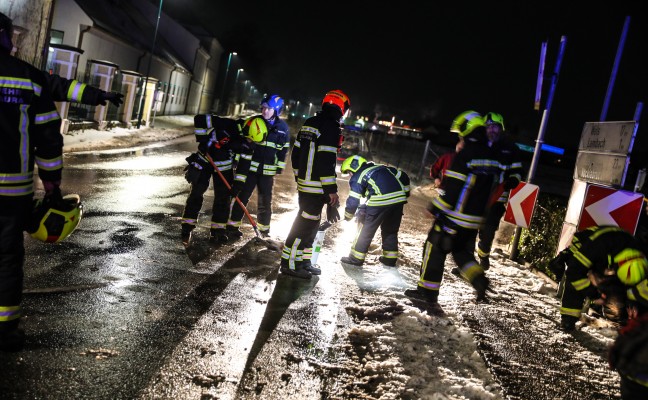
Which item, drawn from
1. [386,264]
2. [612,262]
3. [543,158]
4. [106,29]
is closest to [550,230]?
[386,264]

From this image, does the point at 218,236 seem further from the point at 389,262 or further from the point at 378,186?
the point at 389,262

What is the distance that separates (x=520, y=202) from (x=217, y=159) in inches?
195

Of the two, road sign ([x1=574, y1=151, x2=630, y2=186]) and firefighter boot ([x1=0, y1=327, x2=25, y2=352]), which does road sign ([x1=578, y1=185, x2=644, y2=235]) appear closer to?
road sign ([x1=574, y1=151, x2=630, y2=186])

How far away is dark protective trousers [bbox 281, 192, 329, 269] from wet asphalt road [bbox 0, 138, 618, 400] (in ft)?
0.94

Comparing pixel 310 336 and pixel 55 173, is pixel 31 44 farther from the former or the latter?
pixel 310 336

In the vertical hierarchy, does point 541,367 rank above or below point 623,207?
below

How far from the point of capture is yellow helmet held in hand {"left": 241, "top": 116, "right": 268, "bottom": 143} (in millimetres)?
7191

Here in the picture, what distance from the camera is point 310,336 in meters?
4.49

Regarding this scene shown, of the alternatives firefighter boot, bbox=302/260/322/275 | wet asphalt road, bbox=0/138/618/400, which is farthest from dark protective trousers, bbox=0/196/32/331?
firefighter boot, bbox=302/260/322/275

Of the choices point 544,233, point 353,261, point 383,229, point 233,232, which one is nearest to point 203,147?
point 233,232

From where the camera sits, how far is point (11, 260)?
11.2 ft

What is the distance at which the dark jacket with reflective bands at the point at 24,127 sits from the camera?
3297mm

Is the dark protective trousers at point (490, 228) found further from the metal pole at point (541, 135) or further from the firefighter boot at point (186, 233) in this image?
the firefighter boot at point (186, 233)

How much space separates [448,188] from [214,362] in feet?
10.3
